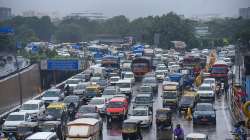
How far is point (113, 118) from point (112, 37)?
6429 centimetres

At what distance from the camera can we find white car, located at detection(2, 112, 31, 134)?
22.5 m

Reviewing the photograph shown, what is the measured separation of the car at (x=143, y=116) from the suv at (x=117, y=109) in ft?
2.46

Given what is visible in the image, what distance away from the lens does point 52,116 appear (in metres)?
23.3

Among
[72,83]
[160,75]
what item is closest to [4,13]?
[160,75]

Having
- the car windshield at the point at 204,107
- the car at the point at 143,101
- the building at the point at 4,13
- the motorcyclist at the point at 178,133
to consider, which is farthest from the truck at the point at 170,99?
the building at the point at 4,13

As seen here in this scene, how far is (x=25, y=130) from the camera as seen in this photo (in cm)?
2108

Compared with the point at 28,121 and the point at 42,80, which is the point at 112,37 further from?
the point at 28,121

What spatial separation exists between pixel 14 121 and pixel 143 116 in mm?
4301

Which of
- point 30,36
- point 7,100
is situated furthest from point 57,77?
point 30,36

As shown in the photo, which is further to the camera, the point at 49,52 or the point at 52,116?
the point at 49,52

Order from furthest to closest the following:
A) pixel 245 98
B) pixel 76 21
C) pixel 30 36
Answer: pixel 76 21
pixel 30 36
pixel 245 98

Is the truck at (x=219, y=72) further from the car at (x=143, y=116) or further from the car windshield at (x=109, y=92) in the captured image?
the car at (x=143, y=116)

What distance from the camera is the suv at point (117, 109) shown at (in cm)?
2452

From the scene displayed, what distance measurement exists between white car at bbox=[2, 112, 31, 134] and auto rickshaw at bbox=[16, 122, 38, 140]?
93 cm
